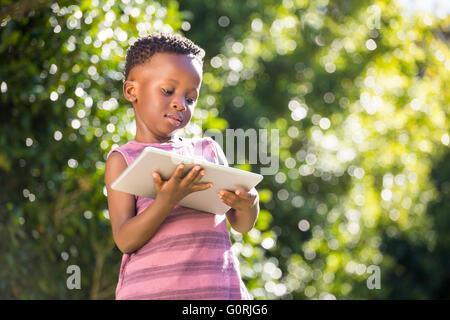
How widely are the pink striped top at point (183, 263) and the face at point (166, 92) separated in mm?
120

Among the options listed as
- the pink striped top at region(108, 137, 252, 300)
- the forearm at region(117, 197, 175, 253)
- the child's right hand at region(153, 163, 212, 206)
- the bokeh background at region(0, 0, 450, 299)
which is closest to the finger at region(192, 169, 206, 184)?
the child's right hand at region(153, 163, 212, 206)

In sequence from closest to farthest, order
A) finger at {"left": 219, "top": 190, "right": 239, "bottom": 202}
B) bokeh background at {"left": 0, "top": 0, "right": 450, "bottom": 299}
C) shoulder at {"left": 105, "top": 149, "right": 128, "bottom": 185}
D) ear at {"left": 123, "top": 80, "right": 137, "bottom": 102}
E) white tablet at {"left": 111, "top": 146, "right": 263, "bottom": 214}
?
1. white tablet at {"left": 111, "top": 146, "right": 263, "bottom": 214}
2. finger at {"left": 219, "top": 190, "right": 239, "bottom": 202}
3. shoulder at {"left": 105, "top": 149, "right": 128, "bottom": 185}
4. ear at {"left": 123, "top": 80, "right": 137, "bottom": 102}
5. bokeh background at {"left": 0, "top": 0, "right": 450, "bottom": 299}

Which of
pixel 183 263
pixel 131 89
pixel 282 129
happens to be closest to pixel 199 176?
pixel 183 263

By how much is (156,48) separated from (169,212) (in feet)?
1.78

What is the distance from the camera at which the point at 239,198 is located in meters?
1.85

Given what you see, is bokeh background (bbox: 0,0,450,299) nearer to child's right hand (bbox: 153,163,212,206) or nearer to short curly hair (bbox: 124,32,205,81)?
short curly hair (bbox: 124,32,205,81)

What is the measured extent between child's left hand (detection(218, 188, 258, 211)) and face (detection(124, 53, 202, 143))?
0.29 meters

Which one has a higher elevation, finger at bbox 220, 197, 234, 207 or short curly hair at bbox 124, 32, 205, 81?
short curly hair at bbox 124, 32, 205, 81

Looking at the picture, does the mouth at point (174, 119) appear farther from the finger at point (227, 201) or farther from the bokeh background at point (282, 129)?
the bokeh background at point (282, 129)

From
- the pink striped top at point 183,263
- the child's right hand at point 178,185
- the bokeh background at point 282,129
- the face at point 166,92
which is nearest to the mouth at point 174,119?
the face at point 166,92

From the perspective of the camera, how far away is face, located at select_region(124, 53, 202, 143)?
1956 millimetres

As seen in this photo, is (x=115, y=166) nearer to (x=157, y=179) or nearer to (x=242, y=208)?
(x=157, y=179)

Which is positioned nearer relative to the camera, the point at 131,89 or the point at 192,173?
the point at 192,173

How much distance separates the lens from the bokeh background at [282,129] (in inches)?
135
